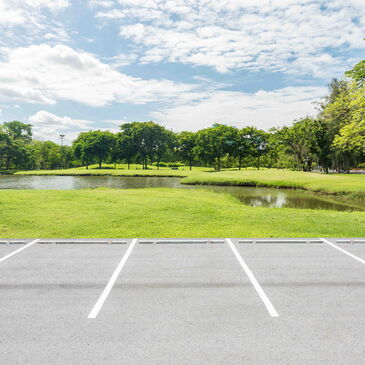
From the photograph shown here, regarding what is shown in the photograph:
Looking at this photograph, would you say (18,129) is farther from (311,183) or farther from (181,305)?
(181,305)

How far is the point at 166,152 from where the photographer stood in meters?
87.6

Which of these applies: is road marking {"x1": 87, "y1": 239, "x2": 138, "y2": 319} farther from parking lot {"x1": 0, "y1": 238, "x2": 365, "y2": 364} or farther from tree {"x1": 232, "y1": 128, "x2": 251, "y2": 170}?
tree {"x1": 232, "y1": 128, "x2": 251, "y2": 170}

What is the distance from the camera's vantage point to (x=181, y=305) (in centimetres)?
545

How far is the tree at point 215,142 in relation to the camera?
78.1m

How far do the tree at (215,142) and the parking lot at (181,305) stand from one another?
7058 centimetres

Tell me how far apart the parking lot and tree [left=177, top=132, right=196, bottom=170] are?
76814mm

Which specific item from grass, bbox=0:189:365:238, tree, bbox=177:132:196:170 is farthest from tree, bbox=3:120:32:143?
grass, bbox=0:189:365:238

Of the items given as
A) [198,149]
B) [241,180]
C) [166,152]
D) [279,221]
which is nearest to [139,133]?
[166,152]

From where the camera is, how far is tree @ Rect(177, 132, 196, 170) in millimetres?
85562

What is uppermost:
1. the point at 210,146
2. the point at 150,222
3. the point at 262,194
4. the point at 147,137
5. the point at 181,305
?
the point at 147,137

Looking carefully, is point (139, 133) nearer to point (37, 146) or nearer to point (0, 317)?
point (37, 146)

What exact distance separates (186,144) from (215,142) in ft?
40.5

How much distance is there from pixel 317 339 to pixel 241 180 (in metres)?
41.4

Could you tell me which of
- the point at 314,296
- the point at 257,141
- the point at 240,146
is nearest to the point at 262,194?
the point at 314,296
